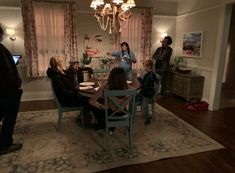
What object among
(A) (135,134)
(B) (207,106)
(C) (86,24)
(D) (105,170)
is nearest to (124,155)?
(D) (105,170)

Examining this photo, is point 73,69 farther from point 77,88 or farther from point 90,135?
point 90,135

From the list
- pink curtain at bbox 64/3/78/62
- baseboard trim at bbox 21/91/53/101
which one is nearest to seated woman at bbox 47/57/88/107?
pink curtain at bbox 64/3/78/62

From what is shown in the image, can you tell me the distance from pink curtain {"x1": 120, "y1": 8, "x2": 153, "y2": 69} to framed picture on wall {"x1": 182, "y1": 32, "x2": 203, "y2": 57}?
100cm

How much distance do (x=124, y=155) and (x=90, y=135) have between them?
75 centimetres

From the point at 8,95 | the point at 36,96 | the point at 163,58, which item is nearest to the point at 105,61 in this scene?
the point at 163,58

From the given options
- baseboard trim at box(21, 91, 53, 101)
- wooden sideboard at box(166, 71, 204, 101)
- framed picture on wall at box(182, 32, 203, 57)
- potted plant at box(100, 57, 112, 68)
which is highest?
framed picture on wall at box(182, 32, 203, 57)

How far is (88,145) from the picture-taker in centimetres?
277

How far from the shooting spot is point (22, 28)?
462 centimetres

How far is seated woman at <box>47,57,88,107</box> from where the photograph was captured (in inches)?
118

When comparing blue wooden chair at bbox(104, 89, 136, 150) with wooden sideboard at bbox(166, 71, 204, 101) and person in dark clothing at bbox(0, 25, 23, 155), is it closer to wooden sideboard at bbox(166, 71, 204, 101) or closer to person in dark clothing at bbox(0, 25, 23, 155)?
person in dark clothing at bbox(0, 25, 23, 155)

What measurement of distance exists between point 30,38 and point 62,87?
2.34 meters

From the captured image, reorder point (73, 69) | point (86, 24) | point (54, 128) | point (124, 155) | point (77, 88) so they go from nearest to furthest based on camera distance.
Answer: point (124, 155)
point (77, 88)
point (54, 128)
point (73, 69)
point (86, 24)

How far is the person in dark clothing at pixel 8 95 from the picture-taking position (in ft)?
7.51

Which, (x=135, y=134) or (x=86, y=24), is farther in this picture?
(x=86, y=24)
